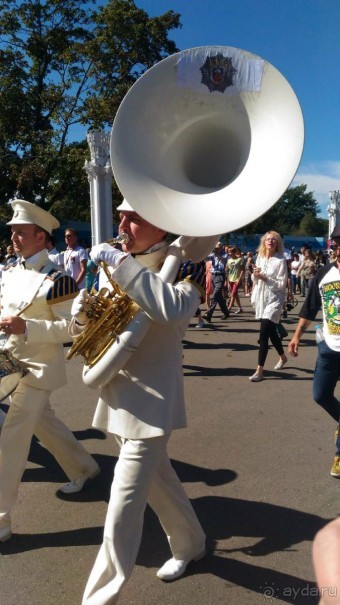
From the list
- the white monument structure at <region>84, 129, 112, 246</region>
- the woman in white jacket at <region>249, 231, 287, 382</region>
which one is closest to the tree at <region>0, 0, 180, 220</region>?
the white monument structure at <region>84, 129, 112, 246</region>

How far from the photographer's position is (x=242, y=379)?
253 inches

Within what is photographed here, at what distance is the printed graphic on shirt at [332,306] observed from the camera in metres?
3.69

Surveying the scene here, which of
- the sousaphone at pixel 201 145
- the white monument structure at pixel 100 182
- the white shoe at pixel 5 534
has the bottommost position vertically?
the white shoe at pixel 5 534

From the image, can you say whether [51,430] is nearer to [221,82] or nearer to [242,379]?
[221,82]

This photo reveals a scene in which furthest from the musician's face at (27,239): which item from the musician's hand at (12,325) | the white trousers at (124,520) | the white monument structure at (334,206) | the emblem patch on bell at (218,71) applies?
the white monument structure at (334,206)

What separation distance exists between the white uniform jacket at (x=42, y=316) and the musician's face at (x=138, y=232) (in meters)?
0.82

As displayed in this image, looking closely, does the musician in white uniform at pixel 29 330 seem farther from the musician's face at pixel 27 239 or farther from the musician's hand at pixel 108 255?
the musician's hand at pixel 108 255

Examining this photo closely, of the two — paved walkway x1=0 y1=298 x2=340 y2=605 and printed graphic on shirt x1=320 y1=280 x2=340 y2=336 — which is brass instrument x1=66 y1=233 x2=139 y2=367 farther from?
printed graphic on shirt x1=320 y1=280 x2=340 y2=336

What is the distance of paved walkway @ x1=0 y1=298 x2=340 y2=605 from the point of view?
252 cm

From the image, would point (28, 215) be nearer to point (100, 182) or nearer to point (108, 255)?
point (108, 255)

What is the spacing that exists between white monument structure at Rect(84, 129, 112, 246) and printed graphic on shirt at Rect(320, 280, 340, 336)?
1016 centimetres

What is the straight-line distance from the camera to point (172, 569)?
257cm

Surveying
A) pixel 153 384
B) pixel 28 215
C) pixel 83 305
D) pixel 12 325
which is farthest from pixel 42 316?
pixel 153 384

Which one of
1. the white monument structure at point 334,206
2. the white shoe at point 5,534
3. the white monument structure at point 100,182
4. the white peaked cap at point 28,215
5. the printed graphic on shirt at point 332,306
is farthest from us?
the white monument structure at point 334,206
